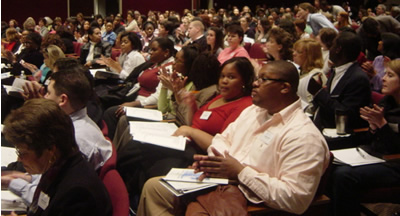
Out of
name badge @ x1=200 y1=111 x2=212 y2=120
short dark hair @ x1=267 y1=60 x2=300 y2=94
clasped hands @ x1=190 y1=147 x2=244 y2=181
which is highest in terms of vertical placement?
short dark hair @ x1=267 y1=60 x2=300 y2=94

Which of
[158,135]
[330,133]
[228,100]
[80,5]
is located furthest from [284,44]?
[80,5]

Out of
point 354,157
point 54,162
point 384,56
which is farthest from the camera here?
point 384,56

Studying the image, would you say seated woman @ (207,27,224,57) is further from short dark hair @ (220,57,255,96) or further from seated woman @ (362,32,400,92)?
short dark hair @ (220,57,255,96)

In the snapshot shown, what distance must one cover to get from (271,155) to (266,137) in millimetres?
103

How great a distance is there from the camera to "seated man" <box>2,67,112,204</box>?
195 cm

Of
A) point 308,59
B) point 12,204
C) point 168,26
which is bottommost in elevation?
point 168,26

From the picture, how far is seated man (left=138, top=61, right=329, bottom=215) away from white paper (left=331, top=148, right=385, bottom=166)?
2.10 ft

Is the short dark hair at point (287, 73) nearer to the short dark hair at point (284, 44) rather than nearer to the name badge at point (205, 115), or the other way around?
the name badge at point (205, 115)

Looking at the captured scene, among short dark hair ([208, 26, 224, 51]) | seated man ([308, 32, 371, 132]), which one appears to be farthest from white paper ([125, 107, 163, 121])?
short dark hair ([208, 26, 224, 51])

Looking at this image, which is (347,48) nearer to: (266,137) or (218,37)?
(266,137)

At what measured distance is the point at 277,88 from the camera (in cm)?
221

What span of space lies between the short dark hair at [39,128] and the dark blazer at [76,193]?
0.29 feet

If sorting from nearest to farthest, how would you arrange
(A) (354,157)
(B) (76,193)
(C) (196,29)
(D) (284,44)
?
(B) (76,193) < (A) (354,157) < (D) (284,44) < (C) (196,29)

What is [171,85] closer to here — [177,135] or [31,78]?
[177,135]
